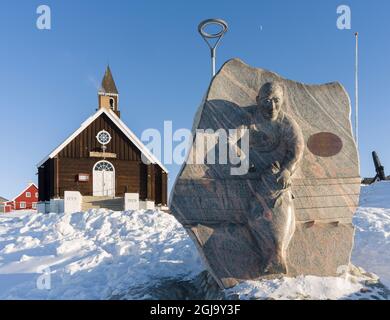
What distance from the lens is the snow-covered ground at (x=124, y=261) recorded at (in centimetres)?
487

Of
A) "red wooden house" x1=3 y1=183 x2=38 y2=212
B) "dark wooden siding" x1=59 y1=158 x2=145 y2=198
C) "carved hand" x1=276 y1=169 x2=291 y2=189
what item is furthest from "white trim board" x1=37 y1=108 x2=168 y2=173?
"red wooden house" x1=3 y1=183 x2=38 y2=212

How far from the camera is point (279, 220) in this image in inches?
191

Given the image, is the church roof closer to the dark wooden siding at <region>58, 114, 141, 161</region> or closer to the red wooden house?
the dark wooden siding at <region>58, 114, 141, 161</region>

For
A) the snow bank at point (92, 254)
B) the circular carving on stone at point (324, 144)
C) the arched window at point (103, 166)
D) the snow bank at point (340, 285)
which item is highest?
the circular carving on stone at point (324, 144)

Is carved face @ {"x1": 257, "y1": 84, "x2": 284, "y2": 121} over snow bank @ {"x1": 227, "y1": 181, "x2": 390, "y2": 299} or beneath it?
over

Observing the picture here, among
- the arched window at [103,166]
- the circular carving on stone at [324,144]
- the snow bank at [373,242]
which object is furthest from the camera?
the arched window at [103,166]

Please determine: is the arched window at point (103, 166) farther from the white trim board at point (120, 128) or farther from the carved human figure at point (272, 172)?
the carved human figure at point (272, 172)

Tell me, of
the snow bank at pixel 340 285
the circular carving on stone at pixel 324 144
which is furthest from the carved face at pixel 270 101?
the snow bank at pixel 340 285

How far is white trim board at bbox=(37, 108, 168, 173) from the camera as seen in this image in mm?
17453

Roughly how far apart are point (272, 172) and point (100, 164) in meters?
14.2

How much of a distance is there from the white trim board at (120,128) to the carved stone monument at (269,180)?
44.2 ft

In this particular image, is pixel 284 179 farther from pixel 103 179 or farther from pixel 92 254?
pixel 103 179

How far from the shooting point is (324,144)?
17.7ft
